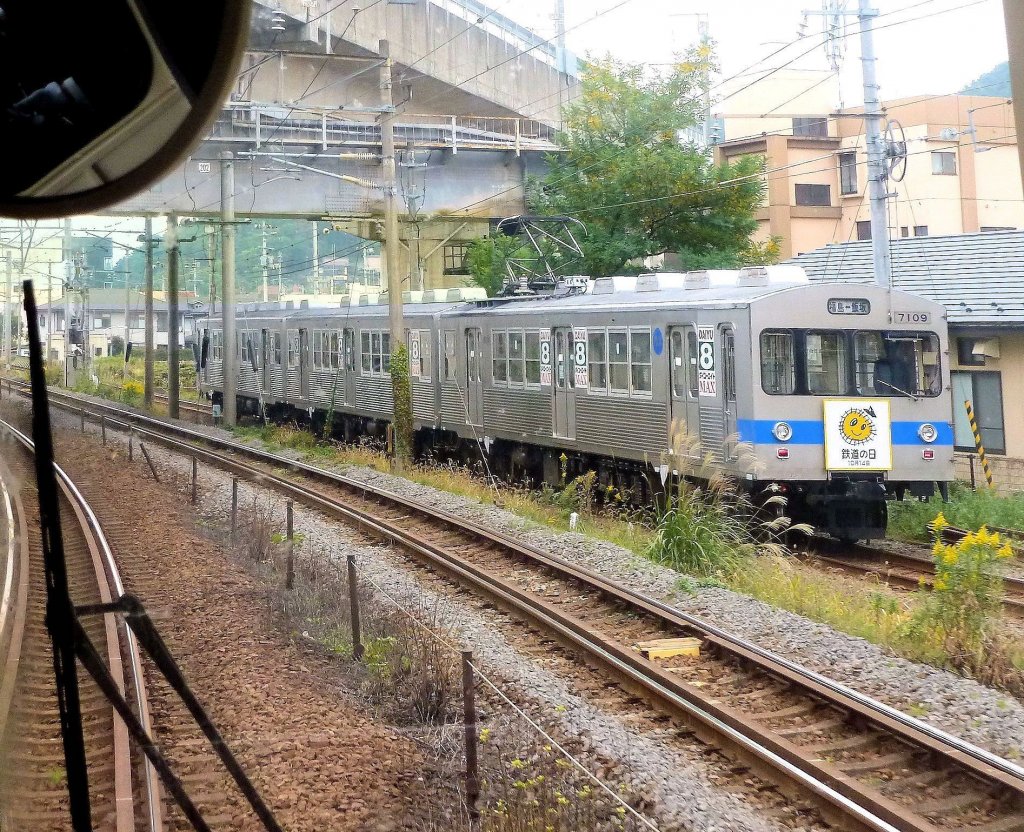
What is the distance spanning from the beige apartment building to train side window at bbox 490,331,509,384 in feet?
28.8

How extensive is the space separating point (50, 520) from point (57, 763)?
713mm

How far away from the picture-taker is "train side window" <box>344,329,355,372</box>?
22797 millimetres

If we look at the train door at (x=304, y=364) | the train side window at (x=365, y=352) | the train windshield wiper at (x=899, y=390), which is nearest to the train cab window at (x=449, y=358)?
the train side window at (x=365, y=352)

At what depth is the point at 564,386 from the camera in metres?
15.7

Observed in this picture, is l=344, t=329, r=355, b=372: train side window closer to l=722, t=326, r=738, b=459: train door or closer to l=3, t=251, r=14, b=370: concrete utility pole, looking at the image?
l=722, t=326, r=738, b=459: train door

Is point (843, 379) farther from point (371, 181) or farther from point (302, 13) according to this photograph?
point (302, 13)

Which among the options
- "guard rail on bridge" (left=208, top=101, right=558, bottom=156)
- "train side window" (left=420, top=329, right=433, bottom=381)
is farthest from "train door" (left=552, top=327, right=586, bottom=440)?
"train side window" (left=420, top=329, right=433, bottom=381)

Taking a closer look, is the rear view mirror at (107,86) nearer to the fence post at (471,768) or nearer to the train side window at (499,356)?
the fence post at (471,768)

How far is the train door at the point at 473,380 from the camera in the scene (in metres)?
18.3

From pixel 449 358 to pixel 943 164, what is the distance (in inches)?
451

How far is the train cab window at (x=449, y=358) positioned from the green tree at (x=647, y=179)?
593cm

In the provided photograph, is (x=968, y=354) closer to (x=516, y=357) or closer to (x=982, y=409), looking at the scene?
(x=982, y=409)

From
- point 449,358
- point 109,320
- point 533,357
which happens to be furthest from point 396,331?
point 109,320

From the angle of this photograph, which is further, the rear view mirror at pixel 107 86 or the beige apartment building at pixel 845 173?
the beige apartment building at pixel 845 173
